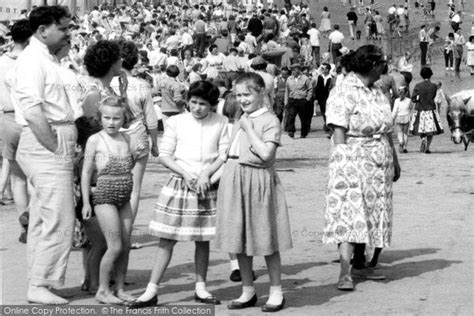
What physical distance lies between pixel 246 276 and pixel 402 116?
49.7 ft

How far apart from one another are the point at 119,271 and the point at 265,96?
5.26ft

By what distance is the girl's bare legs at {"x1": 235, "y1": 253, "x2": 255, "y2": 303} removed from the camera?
8.95 m

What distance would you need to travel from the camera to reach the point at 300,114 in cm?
2738

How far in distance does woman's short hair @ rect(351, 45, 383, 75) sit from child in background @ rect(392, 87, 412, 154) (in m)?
13.7

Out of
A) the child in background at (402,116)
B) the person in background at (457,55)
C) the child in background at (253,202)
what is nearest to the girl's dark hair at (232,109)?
the child in background at (253,202)

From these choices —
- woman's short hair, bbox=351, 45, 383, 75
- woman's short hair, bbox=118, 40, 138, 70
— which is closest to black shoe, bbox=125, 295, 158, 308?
woman's short hair, bbox=118, 40, 138, 70

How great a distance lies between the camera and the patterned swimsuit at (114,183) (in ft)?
29.9

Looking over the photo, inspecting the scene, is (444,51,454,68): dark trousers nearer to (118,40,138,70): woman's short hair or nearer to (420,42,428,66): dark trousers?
(420,42,428,66): dark trousers

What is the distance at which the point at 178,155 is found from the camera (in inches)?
364

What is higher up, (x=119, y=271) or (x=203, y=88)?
(x=203, y=88)

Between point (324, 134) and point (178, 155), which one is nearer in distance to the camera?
point (178, 155)

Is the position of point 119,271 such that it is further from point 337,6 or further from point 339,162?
point 337,6

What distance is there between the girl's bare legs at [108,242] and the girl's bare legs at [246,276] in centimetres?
85

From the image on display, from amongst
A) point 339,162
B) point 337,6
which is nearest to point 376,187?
point 339,162
